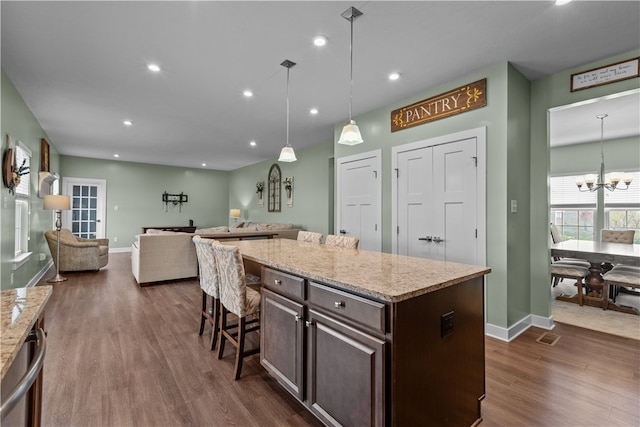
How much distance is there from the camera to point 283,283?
194 centimetres

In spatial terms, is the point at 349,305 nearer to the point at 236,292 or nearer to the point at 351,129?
the point at 236,292

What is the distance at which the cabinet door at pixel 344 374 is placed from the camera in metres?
1.32

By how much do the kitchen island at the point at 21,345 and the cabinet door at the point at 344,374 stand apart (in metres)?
1.11

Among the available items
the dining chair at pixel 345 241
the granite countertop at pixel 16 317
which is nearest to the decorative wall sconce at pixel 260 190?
the dining chair at pixel 345 241

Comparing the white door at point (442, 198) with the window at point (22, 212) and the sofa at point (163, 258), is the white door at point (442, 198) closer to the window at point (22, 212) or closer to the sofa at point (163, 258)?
the sofa at point (163, 258)

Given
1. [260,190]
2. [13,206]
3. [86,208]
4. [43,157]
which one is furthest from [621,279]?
[86,208]

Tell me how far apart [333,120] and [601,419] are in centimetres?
440

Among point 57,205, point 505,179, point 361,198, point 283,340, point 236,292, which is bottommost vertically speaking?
point 283,340

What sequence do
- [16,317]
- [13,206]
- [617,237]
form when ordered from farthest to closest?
1. [617,237]
2. [13,206]
3. [16,317]

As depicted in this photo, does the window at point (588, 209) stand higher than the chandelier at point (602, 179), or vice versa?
the chandelier at point (602, 179)

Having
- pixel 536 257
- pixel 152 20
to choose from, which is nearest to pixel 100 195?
pixel 152 20

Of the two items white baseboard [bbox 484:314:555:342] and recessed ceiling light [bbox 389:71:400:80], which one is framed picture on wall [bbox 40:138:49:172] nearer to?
recessed ceiling light [bbox 389:71:400:80]

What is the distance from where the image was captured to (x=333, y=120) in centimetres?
493

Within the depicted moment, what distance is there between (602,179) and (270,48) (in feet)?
20.9
